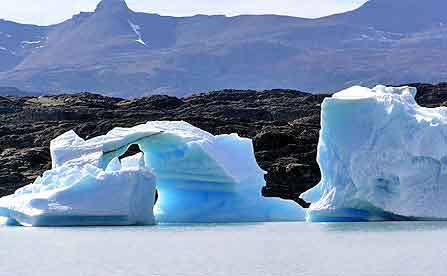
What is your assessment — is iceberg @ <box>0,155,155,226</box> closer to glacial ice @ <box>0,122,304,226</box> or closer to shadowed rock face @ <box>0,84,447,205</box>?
glacial ice @ <box>0,122,304,226</box>

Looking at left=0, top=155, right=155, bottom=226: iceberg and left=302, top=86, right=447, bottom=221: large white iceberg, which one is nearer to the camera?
left=0, top=155, right=155, bottom=226: iceberg

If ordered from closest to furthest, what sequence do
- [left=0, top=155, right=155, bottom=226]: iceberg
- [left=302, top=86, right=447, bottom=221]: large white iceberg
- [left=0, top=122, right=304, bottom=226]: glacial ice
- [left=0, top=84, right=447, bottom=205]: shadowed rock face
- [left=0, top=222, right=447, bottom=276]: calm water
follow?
[left=0, top=222, right=447, bottom=276]: calm water < [left=0, top=155, right=155, bottom=226]: iceberg < [left=0, top=122, right=304, bottom=226]: glacial ice < [left=302, top=86, right=447, bottom=221]: large white iceberg < [left=0, top=84, right=447, bottom=205]: shadowed rock face

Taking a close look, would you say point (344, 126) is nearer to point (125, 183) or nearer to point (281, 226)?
point (281, 226)

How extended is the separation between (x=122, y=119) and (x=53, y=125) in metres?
4.06

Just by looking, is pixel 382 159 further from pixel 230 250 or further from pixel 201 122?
pixel 201 122

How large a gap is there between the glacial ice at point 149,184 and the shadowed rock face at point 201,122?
12.9 m

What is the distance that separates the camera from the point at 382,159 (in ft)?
98.1

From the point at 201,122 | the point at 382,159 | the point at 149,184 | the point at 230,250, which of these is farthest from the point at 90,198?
the point at 201,122

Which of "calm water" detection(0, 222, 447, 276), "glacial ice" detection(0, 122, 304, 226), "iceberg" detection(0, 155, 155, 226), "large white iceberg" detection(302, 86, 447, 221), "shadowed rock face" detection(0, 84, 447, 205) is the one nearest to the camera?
"calm water" detection(0, 222, 447, 276)

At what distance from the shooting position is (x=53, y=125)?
208ft

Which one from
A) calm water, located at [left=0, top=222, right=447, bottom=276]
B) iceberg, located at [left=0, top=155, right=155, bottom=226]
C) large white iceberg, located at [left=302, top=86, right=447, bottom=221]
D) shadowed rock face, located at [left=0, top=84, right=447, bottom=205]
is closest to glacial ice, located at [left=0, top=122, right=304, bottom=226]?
iceberg, located at [left=0, top=155, right=155, bottom=226]

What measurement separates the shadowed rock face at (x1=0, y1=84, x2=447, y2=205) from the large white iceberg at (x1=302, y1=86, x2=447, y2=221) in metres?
14.9

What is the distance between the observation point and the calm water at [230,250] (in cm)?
2020

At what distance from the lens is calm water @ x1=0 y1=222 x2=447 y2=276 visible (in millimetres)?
20203
